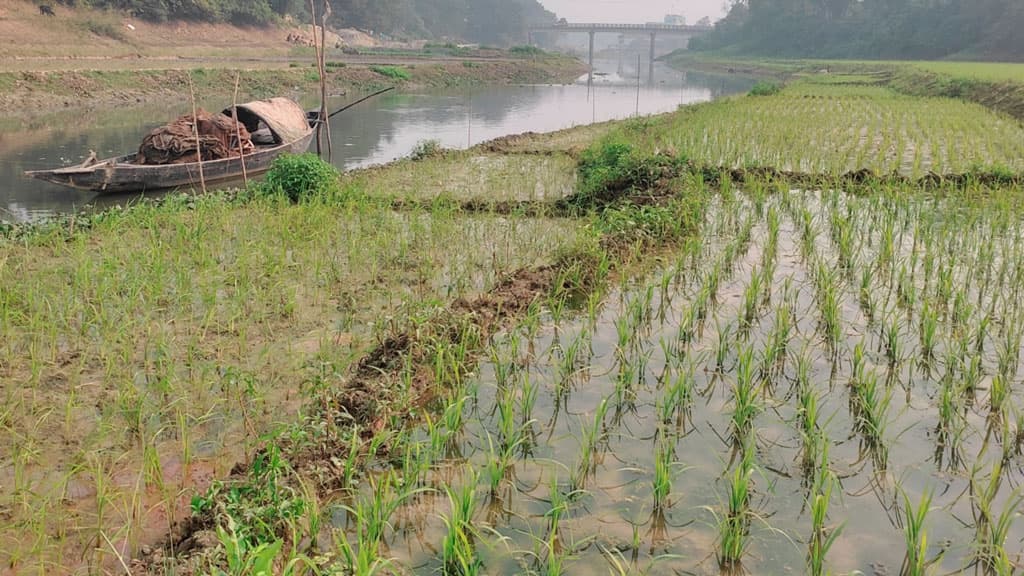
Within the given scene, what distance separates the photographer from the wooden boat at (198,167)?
9.09 metres

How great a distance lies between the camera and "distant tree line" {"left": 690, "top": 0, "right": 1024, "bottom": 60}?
4134cm

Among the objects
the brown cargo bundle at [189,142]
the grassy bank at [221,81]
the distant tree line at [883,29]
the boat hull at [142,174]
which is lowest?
the boat hull at [142,174]

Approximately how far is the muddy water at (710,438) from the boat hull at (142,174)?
598 cm

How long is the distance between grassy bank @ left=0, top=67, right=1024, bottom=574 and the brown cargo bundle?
229 centimetres

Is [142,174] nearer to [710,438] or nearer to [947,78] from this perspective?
[710,438]

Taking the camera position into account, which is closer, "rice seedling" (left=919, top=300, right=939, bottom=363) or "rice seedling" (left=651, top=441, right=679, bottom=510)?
"rice seedling" (left=651, top=441, right=679, bottom=510)

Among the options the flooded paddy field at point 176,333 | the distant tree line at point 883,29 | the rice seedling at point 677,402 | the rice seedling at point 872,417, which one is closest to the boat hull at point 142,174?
the flooded paddy field at point 176,333

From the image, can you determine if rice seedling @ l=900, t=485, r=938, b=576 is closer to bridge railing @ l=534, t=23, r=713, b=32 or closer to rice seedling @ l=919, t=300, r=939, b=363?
rice seedling @ l=919, t=300, r=939, b=363

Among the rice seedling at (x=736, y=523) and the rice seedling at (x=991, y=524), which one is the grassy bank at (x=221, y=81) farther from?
the rice seedling at (x=991, y=524)

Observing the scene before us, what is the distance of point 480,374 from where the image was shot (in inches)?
170

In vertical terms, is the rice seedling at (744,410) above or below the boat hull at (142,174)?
below

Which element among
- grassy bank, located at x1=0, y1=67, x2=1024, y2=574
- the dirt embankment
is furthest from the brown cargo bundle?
the dirt embankment

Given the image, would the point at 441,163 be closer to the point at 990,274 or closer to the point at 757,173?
the point at 757,173

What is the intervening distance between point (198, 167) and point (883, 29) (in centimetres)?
5393
